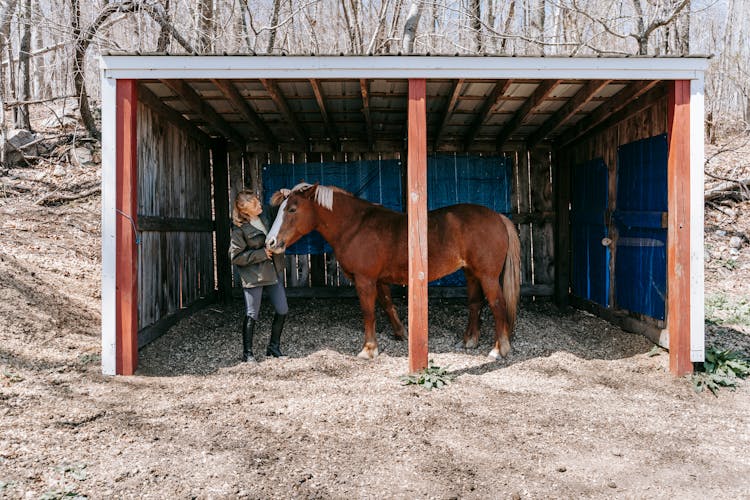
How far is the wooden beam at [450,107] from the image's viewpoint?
5.19 metres

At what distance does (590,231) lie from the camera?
7336 millimetres

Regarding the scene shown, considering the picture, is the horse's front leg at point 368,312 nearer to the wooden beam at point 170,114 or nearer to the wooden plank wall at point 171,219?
the wooden plank wall at point 171,219

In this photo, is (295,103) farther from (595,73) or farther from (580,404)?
(580,404)

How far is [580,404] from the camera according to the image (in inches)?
163

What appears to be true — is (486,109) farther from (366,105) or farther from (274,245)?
(274,245)

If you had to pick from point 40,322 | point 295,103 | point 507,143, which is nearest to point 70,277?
point 40,322

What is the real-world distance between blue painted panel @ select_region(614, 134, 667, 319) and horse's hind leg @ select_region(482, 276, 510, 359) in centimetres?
151

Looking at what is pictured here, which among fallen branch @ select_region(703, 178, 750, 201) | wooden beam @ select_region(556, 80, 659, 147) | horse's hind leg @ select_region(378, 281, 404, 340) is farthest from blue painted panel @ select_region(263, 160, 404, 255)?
fallen branch @ select_region(703, 178, 750, 201)

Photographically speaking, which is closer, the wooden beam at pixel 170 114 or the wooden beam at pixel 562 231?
the wooden beam at pixel 170 114

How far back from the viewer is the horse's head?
5453mm

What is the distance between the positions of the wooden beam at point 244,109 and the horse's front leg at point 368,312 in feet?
7.22

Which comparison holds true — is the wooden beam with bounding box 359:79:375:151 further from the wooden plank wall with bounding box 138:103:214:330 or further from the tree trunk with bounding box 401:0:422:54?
the tree trunk with bounding box 401:0:422:54

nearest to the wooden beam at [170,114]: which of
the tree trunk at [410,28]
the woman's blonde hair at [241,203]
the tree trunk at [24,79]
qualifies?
the woman's blonde hair at [241,203]

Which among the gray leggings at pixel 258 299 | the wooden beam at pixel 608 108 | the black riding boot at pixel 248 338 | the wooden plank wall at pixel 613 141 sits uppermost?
the wooden beam at pixel 608 108
